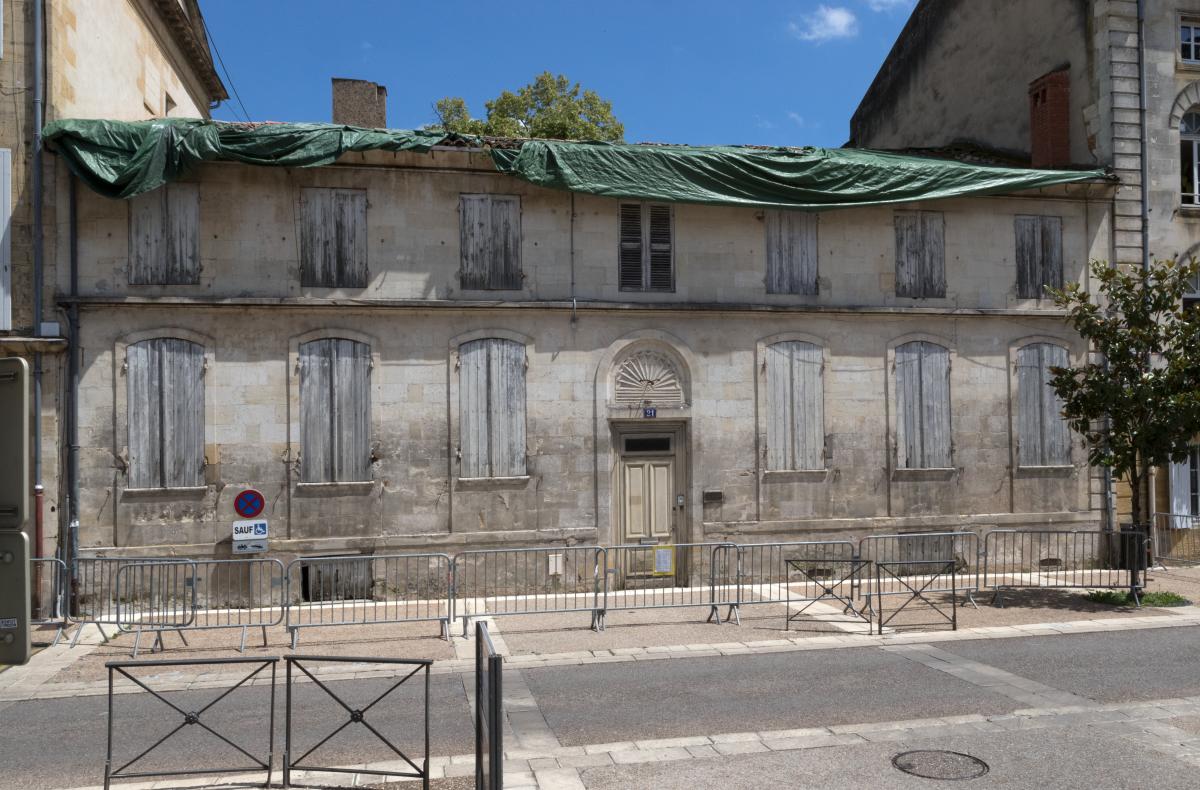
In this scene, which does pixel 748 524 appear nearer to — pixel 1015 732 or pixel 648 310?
pixel 648 310

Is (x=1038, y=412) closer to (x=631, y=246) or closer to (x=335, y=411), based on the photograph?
(x=631, y=246)

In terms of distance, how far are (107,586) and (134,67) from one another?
378 inches

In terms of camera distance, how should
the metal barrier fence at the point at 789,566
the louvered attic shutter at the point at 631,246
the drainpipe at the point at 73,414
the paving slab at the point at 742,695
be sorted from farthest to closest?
the louvered attic shutter at the point at 631,246
the metal barrier fence at the point at 789,566
the drainpipe at the point at 73,414
the paving slab at the point at 742,695

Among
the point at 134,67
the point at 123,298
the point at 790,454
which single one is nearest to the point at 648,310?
the point at 790,454

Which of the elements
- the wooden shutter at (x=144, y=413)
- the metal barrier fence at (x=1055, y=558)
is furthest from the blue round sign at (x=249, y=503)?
the metal barrier fence at (x=1055, y=558)

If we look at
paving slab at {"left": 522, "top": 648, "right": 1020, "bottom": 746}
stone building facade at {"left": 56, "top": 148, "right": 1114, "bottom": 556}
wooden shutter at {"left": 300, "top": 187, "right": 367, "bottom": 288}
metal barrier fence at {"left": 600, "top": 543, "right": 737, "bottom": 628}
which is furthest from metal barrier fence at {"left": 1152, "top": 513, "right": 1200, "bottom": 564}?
wooden shutter at {"left": 300, "top": 187, "right": 367, "bottom": 288}

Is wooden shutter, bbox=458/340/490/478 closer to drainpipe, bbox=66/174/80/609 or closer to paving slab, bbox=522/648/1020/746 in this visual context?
paving slab, bbox=522/648/1020/746

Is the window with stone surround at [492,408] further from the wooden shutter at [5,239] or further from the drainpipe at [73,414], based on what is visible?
the wooden shutter at [5,239]

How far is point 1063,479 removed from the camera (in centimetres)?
1722

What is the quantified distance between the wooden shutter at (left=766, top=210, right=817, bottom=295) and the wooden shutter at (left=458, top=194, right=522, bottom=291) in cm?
449

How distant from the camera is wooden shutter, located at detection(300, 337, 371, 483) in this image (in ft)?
47.6

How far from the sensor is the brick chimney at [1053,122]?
18.4 m

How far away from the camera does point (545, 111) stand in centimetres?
3070

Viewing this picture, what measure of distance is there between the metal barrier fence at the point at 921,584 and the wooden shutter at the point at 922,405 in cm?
189
